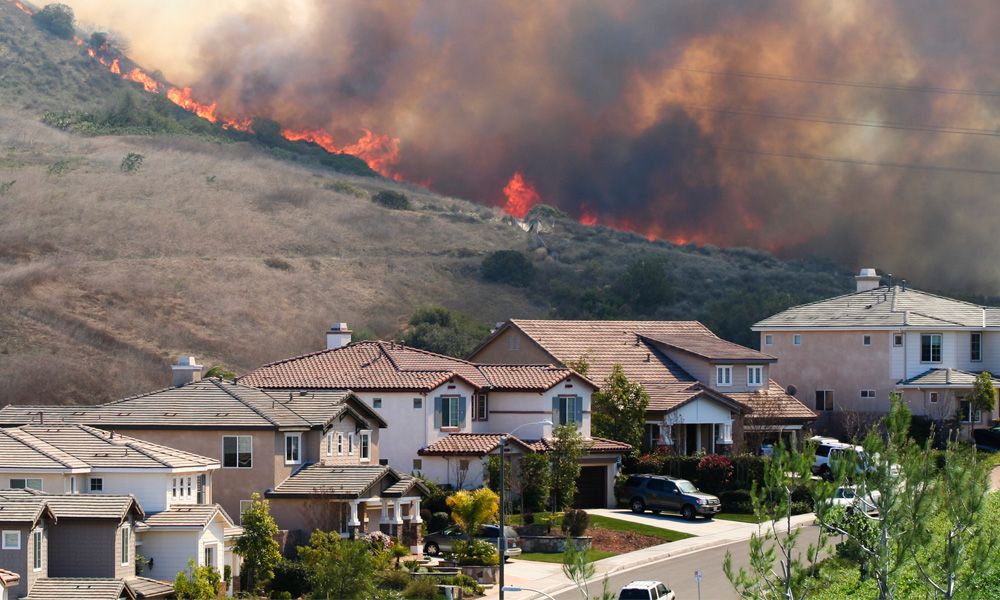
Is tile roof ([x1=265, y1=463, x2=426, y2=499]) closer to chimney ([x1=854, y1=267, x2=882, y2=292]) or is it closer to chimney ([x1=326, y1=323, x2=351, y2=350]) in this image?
chimney ([x1=326, y1=323, x2=351, y2=350])

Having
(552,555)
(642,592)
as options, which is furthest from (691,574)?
(642,592)

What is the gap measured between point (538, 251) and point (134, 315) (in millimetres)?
44262

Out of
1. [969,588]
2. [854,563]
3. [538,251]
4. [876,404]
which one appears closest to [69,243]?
[538,251]

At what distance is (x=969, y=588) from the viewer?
116 ft

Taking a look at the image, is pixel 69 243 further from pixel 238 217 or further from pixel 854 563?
pixel 854 563

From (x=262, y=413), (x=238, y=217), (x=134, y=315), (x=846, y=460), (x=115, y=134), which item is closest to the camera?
(x=846, y=460)

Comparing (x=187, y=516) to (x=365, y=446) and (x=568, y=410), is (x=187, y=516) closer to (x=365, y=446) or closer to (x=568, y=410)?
(x=365, y=446)

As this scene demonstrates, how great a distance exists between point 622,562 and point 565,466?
10621 millimetres

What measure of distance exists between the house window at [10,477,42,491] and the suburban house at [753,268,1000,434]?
145ft

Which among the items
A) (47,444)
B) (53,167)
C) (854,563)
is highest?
(53,167)

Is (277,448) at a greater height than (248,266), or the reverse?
(248,266)

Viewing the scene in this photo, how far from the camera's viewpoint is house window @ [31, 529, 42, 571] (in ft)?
153

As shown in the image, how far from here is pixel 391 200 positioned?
16025cm

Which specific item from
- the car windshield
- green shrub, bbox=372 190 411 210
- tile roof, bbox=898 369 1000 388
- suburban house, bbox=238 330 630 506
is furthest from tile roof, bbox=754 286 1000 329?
green shrub, bbox=372 190 411 210
